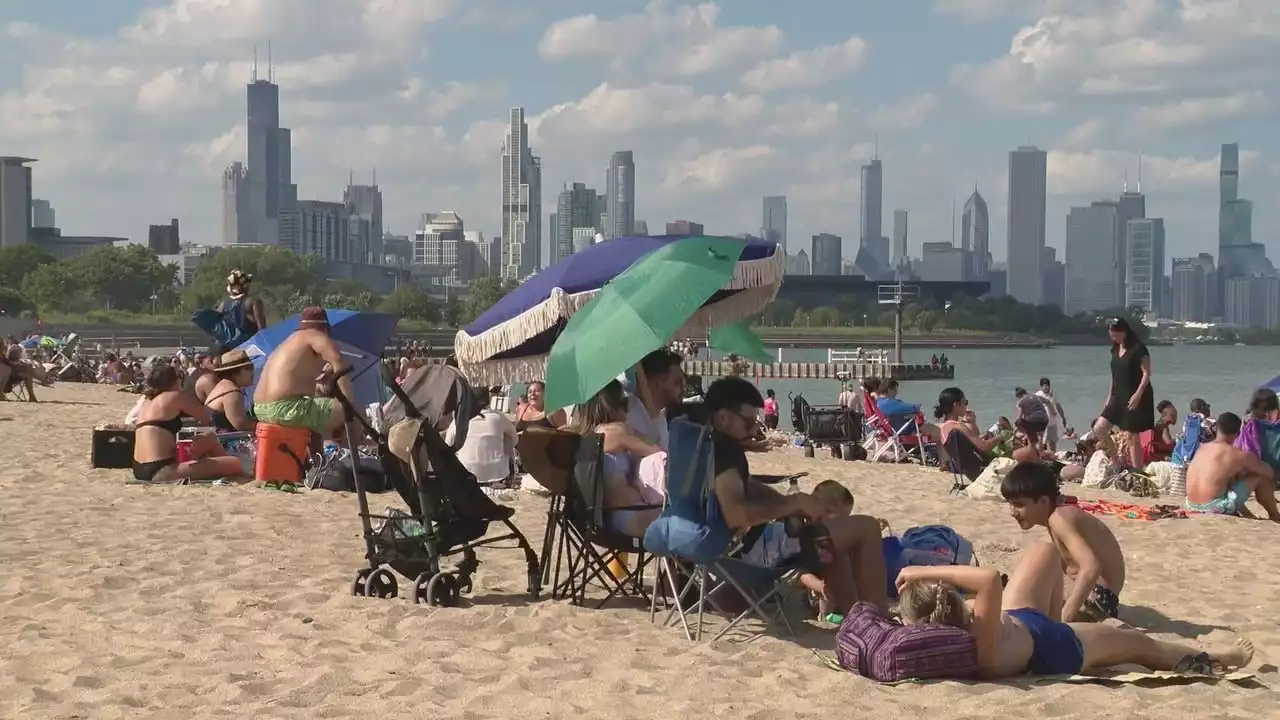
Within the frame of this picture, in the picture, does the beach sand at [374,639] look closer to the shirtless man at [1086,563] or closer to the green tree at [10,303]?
the shirtless man at [1086,563]

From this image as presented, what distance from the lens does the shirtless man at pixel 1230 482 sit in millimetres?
9500

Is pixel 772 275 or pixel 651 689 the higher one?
pixel 772 275

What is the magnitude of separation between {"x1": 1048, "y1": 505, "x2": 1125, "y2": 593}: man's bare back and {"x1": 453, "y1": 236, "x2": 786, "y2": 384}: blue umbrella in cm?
164

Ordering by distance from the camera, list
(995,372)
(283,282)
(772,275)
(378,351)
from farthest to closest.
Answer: (283,282), (995,372), (378,351), (772,275)

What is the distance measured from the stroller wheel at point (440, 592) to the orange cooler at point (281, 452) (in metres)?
3.37

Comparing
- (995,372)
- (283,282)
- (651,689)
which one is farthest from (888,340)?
(651,689)

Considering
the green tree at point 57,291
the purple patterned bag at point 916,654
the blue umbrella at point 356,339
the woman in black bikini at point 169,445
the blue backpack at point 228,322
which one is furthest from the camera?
the green tree at point 57,291

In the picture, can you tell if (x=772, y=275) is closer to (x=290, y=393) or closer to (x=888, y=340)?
(x=290, y=393)

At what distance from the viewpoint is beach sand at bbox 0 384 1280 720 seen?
4363 mm

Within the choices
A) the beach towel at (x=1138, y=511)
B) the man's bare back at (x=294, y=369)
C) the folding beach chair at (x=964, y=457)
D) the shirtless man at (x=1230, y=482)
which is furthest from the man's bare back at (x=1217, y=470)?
the man's bare back at (x=294, y=369)

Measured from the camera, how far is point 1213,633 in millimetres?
5668

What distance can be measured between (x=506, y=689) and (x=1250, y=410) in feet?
28.9

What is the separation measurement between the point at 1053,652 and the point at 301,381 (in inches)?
192

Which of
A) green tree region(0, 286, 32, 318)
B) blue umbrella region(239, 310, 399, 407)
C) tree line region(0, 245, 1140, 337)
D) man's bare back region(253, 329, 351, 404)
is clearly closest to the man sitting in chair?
Answer: man's bare back region(253, 329, 351, 404)
